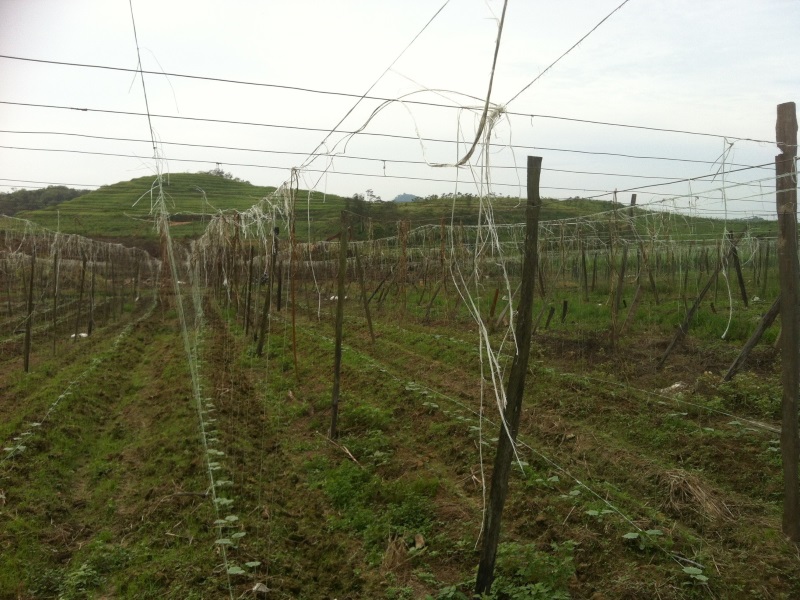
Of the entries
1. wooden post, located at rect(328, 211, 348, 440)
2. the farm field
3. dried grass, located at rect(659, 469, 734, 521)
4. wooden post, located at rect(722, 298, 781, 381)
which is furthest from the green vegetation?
dried grass, located at rect(659, 469, 734, 521)

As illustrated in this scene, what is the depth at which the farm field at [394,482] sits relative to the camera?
4.37m

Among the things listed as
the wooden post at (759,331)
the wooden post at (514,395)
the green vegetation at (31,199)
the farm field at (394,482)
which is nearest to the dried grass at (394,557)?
the farm field at (394,482)

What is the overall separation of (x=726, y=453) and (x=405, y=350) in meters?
7.48

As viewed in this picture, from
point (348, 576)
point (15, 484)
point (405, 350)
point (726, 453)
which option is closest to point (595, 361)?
point (405, 350)

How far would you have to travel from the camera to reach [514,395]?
3881 millimetres

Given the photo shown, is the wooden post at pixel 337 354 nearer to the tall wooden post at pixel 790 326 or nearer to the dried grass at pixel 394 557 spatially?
the dried grass at pixel 394 557

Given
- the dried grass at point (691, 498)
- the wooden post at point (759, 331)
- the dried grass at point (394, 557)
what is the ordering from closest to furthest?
the dried grass at point (394, 557), the dried grass at point (691, 498), the wooden post at point (759, 331)

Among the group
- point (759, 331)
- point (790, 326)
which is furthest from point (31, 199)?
point (790, 326)

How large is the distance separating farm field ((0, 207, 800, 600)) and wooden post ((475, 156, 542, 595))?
21cm

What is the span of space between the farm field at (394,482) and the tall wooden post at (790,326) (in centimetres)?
32

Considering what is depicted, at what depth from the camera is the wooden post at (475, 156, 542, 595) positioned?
384 centimetres

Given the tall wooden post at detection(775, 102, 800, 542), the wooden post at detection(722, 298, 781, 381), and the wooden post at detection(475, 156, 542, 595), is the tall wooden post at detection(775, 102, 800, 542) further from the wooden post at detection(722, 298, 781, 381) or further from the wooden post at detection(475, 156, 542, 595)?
the wooden post at detection(475, 156, 542, 595)

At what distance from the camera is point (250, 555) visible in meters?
4.68

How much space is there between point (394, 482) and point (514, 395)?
2527 mm
